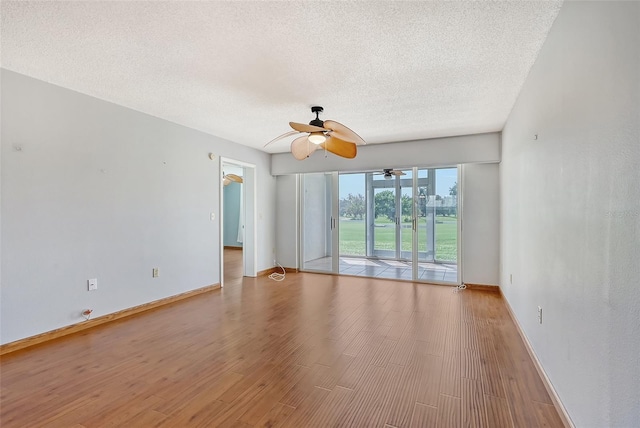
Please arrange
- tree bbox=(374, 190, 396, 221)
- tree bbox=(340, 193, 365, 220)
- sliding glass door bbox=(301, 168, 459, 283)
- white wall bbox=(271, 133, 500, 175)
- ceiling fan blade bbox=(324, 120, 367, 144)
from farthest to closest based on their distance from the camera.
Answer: tree bbox=(340, 193, 365, 220) → tree bbox=(374, 190, 396, 221) → sliding glass door bbox=(301, 168, 459, 283) → white wall bbox=(271, 133, 500, 175) → ceiling fan blade bbox=(324, 120, 367, 144)

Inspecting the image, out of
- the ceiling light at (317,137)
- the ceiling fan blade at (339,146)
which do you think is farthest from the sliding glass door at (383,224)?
the ceiling light at (317,137)

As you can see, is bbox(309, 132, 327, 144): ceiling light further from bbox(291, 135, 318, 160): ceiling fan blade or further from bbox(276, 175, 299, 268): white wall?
bbox(276, 175, 299, 268): white wall

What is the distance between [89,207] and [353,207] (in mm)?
4279

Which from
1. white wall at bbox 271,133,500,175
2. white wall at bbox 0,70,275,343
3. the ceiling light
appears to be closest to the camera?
white wall at bbox 0,70,275,343

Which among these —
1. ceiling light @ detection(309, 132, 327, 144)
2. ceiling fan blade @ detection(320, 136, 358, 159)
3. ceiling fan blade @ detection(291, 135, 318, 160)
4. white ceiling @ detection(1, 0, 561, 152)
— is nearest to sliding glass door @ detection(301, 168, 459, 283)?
white ceiling @ detection(1, 0, 561, 152)

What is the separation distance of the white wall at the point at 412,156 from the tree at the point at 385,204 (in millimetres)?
653

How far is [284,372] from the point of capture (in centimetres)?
236

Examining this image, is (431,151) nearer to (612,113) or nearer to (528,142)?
(528,142)

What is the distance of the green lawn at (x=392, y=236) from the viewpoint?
17.2 feet

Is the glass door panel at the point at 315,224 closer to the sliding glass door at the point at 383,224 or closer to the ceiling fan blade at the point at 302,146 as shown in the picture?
the sliding glass door at the point at 383,224

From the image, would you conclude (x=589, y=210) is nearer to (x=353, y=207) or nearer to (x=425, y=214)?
(x=425, y=214)

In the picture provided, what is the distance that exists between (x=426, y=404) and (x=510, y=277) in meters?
2.50

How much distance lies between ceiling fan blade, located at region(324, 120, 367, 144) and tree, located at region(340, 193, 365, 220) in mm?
2619

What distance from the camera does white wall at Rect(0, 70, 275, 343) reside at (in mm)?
2770
